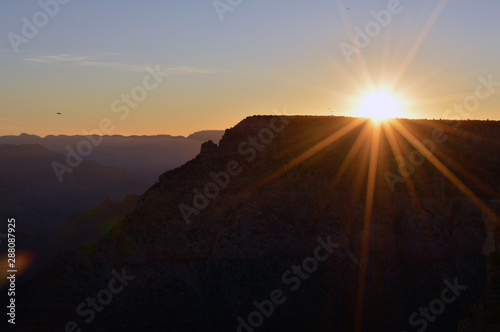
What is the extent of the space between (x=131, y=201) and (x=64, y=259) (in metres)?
40.7

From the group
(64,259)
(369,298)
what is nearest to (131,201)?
(64,259)

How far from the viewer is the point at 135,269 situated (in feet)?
124
